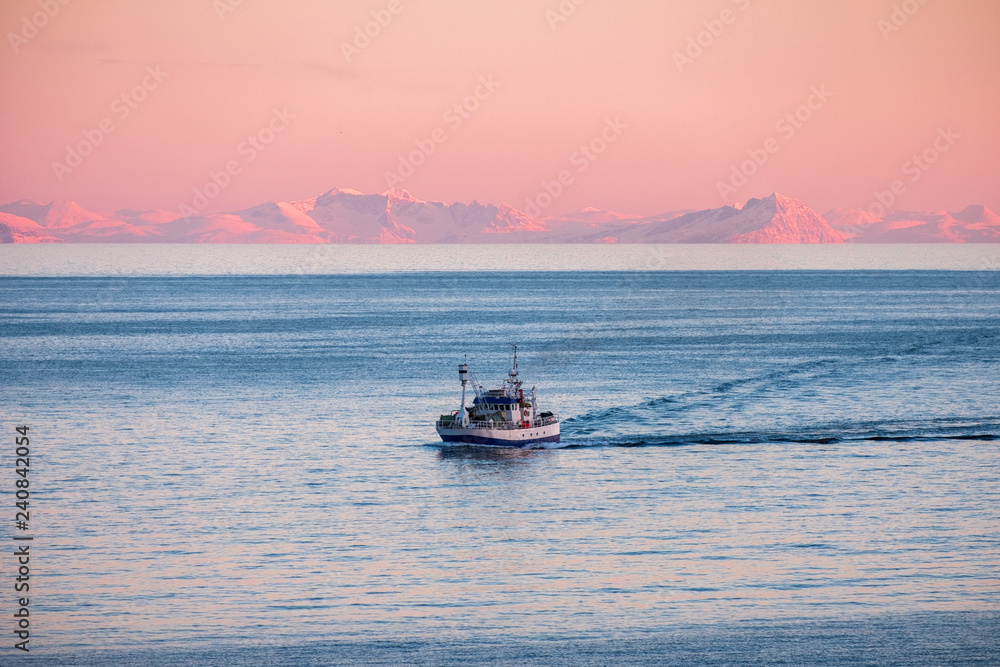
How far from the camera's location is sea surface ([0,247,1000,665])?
146ft

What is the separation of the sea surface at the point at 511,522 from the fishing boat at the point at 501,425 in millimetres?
1266

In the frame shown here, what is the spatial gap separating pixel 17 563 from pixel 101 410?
1825 inches

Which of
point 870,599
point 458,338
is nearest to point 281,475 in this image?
point 870,599

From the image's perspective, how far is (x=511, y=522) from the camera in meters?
61.4

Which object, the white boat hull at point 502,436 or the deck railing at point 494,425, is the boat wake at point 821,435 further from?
the deck railing at point 494,425

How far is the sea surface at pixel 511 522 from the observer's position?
44.4 m

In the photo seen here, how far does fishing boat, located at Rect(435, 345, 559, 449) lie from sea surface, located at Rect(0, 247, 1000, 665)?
1266mm

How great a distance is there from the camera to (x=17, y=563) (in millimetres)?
53281
